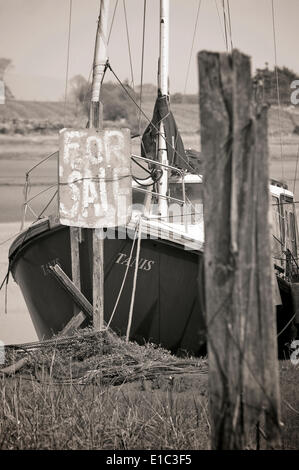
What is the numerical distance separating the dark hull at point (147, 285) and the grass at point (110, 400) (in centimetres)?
55

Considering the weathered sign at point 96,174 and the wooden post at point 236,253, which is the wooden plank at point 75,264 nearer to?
the weathered sign at point 96,174

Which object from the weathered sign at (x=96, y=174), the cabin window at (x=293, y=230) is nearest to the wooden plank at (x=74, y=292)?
the weathered sign at (x=96, y=174)

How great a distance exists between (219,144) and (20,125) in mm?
34366

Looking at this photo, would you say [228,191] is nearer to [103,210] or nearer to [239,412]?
[239,412]

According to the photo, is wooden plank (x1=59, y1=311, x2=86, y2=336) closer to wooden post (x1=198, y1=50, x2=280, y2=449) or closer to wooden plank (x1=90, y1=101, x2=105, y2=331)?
wooden plank (x1=90, y1=101, x2=105, y2=331)

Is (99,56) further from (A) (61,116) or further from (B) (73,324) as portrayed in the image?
(A) (61,116)

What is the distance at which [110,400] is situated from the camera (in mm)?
6000

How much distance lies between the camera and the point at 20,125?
122 ft

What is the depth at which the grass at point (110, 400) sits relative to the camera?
Result: 202 inches

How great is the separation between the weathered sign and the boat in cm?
85

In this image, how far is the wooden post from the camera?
3.93 meters

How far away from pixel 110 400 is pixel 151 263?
2992mm

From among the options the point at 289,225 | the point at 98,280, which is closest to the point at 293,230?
the point at 289,225

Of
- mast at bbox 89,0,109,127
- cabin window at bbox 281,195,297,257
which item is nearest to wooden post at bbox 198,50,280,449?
mast at bbox 89,0,109,127
